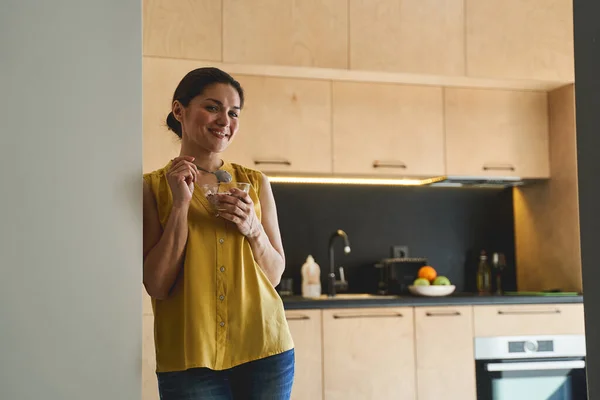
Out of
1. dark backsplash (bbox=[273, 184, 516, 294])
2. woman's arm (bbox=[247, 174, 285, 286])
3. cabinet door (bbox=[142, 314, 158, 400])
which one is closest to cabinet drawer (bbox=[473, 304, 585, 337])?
dark backsplash (bbox=[273, 184, 516, 294])

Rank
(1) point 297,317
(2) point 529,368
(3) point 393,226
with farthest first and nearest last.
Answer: (3) point 393,226 → (2) point 529,368 → (1) point 297,317

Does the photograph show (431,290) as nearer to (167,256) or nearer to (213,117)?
(213,117)

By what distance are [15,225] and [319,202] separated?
3.11 m

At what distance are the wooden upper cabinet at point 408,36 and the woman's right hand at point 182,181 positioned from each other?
2.35m

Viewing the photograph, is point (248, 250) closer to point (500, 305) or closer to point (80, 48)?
point (80, 48)

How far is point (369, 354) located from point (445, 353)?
1.31 ft

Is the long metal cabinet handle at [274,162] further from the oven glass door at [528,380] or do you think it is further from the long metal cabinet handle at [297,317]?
the oven glass door at [528,380]

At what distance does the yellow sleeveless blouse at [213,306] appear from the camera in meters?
1.49

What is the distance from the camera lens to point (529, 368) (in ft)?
11.9

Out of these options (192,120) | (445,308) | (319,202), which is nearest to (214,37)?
(319,202)

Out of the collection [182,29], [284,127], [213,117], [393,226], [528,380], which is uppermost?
[182,29]

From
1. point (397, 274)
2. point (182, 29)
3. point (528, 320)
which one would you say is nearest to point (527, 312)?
point (528, 320)

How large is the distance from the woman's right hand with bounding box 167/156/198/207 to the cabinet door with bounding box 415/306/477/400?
2.33 metres

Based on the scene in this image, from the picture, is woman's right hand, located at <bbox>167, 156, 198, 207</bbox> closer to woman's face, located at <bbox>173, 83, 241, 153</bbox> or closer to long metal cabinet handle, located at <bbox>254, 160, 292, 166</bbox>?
woman's face, located at <bbox>173, 83, 241, 153</bbox>
